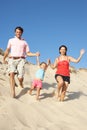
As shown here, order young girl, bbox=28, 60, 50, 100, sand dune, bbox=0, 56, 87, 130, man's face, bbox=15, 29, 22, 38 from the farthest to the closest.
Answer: man's face, bbox=15, 29, 22, 38, young girl, bbox=28, 60, 50, 100, sand dune, bbox=0, 56, 87, 130

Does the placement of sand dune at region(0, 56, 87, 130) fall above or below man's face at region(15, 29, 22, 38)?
below

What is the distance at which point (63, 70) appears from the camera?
909 centimetres

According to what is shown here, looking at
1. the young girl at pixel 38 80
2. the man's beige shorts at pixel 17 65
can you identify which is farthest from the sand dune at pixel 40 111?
the man's beige shorts at pixel 17 65

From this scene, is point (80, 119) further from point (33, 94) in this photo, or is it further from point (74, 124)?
point (33, 94)

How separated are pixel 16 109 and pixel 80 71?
11.7 metres

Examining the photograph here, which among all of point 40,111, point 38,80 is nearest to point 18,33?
point 38,80

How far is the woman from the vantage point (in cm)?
881

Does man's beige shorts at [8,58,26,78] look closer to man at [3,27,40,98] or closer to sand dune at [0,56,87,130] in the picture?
man at [3,27,40,98]

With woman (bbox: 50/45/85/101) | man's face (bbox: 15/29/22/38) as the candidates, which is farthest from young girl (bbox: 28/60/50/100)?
man's face (bbox: 15/29/22/38)

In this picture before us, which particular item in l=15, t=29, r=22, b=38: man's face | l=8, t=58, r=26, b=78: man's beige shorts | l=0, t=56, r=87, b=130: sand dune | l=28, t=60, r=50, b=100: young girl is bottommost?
l=0, t=56, r=87, b=130: sand dune

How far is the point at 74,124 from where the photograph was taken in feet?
22.3

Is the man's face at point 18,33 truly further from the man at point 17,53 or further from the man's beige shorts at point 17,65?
the man's beige shorts at point 17,65

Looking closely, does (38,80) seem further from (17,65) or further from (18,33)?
(18,33)

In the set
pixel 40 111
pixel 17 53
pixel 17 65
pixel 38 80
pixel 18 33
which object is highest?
pixel 18 33
